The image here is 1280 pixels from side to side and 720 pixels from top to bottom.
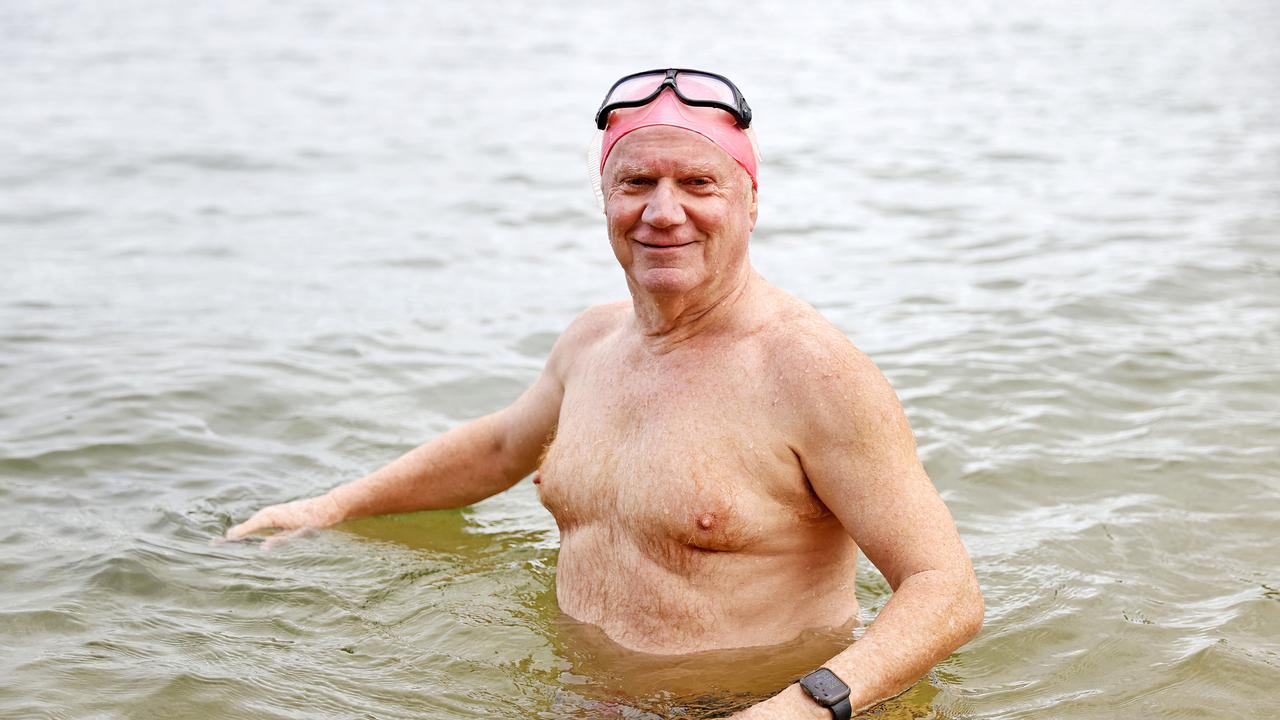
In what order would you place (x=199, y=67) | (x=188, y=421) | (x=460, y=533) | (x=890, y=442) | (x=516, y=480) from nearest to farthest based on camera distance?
(x=890, y=442) < (x=516, y=480) < (x=460, y=533) < (x=188, y=421) < (x=199, y=67)

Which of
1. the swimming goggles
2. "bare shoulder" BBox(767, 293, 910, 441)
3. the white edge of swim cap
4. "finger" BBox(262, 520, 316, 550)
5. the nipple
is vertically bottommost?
"finger" BBox(262, 520, 316, 550)

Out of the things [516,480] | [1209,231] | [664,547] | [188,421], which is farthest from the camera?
[1209,231]

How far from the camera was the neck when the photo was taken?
3896 millimetres

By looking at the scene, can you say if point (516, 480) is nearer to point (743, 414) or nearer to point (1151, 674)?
point (743, 414)

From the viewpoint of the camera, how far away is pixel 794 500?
373 cm

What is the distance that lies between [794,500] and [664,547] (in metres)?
0.39

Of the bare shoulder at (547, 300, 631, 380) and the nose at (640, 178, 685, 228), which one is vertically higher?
the nose at (640, 178, 685, 228)

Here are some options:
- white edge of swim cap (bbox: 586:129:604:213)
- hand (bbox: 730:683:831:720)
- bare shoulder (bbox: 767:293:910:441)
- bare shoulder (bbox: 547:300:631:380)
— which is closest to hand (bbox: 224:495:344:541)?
bare shoulder (bbox: 547:300:631:380)

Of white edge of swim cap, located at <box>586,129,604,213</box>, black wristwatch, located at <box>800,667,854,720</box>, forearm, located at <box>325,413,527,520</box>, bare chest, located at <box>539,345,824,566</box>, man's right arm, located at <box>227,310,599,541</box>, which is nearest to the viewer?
black wristwatch, located at <box>800,667,854,720</box>

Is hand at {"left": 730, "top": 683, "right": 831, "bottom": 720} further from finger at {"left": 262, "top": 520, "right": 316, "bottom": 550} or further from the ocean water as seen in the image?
finger at {"left": 262, "top": 520, "right": 316, "bottom": 550}

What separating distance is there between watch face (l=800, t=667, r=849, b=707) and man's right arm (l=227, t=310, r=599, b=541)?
1469mm

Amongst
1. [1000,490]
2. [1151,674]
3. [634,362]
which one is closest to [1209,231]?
[1000,490]

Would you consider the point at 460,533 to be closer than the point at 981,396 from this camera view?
Yes

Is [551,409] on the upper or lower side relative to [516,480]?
upper
